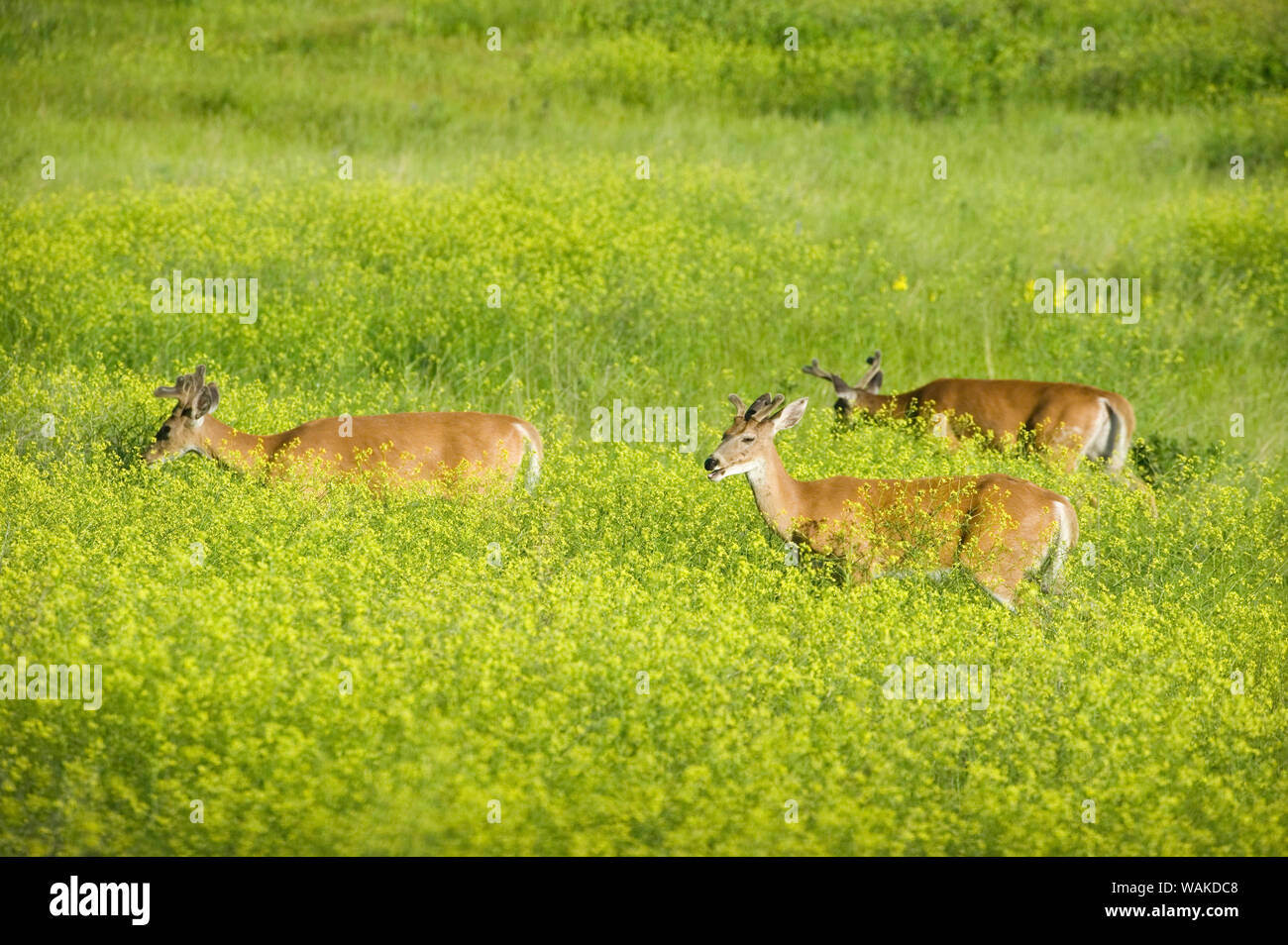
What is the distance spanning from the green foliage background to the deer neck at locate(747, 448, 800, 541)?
0.99 ft

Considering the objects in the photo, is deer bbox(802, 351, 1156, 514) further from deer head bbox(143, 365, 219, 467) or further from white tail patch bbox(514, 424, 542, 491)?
deer head bbox(143, 365, 219, 467)

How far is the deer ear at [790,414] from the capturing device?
905 centimetres

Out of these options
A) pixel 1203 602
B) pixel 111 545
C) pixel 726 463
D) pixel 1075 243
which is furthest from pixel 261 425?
pixel 1075 243

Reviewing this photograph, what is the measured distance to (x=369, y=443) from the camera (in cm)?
987

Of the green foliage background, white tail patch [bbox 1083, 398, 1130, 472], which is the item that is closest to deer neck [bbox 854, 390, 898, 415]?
the green foliage background

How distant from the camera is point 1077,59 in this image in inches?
1041

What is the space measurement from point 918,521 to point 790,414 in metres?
1.08

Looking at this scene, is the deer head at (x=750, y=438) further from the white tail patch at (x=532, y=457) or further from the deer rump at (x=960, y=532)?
the white tail patch at (x=532, y=457)

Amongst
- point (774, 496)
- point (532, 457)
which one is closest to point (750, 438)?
point (774, 496)

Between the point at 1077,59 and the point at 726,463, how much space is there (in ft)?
66.8

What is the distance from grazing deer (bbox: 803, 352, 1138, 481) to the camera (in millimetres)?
11516

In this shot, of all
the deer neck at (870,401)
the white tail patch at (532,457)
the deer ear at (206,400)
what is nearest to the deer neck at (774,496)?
the white tail patch at (532,457)

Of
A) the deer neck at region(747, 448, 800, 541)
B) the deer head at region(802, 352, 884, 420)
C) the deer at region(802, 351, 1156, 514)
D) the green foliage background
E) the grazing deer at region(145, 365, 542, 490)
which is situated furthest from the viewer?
the deer head at region(802, 352, 884, 420)

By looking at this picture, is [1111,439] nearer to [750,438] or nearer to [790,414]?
[790,414]
